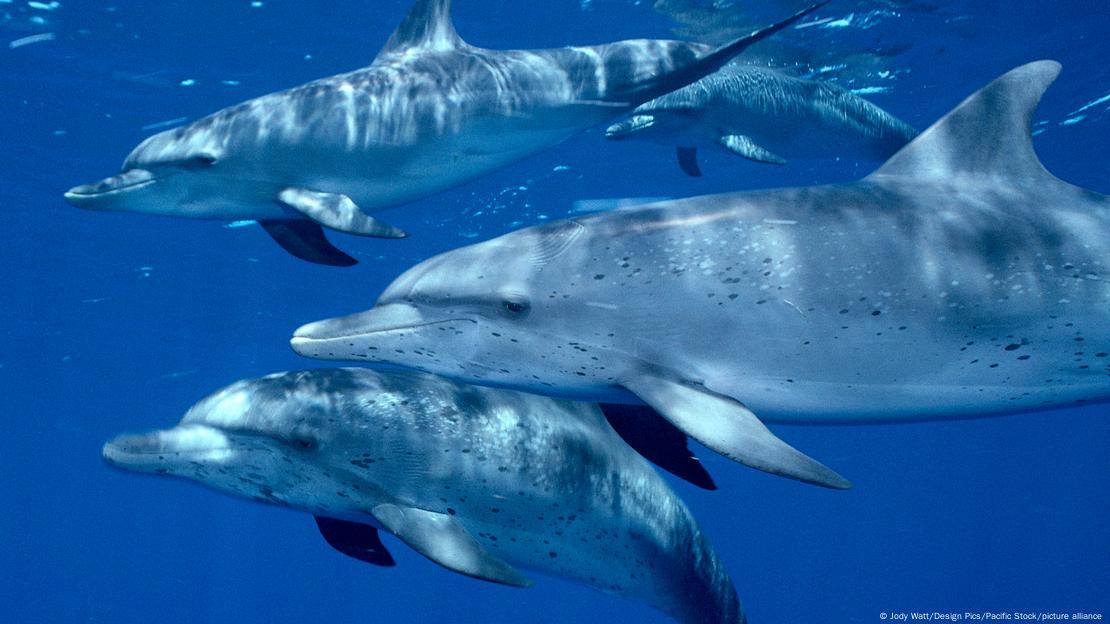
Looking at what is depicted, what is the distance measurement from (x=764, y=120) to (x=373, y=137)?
560cm

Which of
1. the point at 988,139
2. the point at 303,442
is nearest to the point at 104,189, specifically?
the point at 303,442

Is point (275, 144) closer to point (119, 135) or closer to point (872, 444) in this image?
point (119, 135)

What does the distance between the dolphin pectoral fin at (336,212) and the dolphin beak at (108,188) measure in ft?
3.66

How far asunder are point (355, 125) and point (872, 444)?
6632 centimetres

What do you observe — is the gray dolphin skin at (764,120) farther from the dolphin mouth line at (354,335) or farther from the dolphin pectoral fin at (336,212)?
the dolphin mouth line at (354,335)

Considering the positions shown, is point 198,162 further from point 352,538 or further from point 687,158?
point 687,158

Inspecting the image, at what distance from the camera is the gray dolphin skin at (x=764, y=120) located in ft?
32.0

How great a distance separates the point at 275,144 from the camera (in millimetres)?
6191

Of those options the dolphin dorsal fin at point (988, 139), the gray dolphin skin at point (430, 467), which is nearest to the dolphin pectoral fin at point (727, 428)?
the gray dolphin skin at point (430, 467)

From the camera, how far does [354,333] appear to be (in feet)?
13.4

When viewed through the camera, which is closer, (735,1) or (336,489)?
(336,489)

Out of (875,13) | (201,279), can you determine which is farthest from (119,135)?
(875,13)

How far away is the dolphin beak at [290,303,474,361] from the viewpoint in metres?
4.08

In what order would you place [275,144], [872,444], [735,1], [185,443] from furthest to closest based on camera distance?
[872,444], [735,1], [275,144], [185,443]
